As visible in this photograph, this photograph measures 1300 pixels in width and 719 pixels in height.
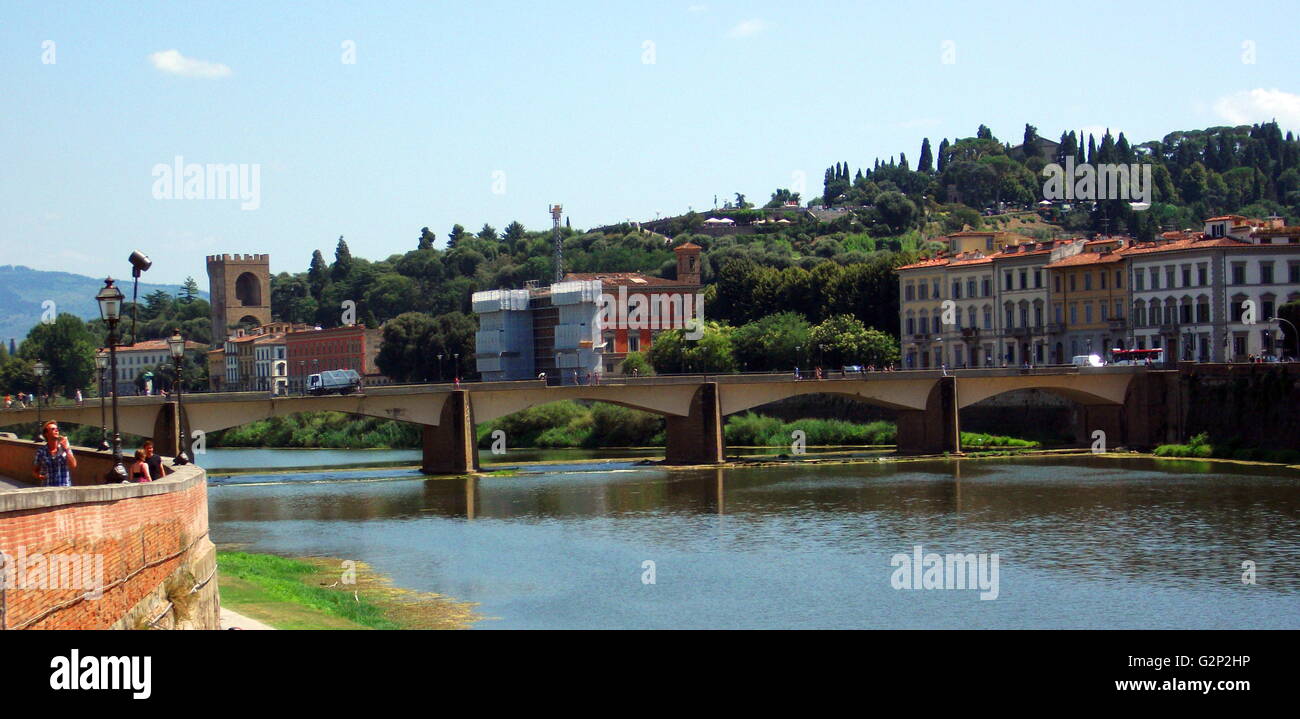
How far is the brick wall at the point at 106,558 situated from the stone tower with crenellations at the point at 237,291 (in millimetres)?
157652

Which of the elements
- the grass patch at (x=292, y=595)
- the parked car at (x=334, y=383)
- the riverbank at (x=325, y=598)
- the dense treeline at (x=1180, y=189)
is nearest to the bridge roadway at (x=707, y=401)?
the parked car at (x=334, y=383)

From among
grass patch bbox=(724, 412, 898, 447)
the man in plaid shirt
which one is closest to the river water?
the man in plaid shirt

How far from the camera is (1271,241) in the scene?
75312 millimetres

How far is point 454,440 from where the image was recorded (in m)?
64.1

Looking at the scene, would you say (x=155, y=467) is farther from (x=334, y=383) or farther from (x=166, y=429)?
(x=334, y=383)

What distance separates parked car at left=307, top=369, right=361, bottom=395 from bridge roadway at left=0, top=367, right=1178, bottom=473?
4.08 ft

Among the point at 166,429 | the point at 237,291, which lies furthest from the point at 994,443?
the point at 237,291

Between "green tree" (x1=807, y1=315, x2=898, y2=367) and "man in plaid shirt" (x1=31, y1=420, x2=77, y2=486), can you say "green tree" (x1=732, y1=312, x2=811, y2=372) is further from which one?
"man in plaid shirt" (x1=31, y1=420, x2=77, y2=486)

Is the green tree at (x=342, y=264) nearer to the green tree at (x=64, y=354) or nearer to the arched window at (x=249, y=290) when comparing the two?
the arched window at (x=249, y=290)

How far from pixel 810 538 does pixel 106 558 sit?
86.3 ft

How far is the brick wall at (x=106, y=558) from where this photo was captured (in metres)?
13.1
